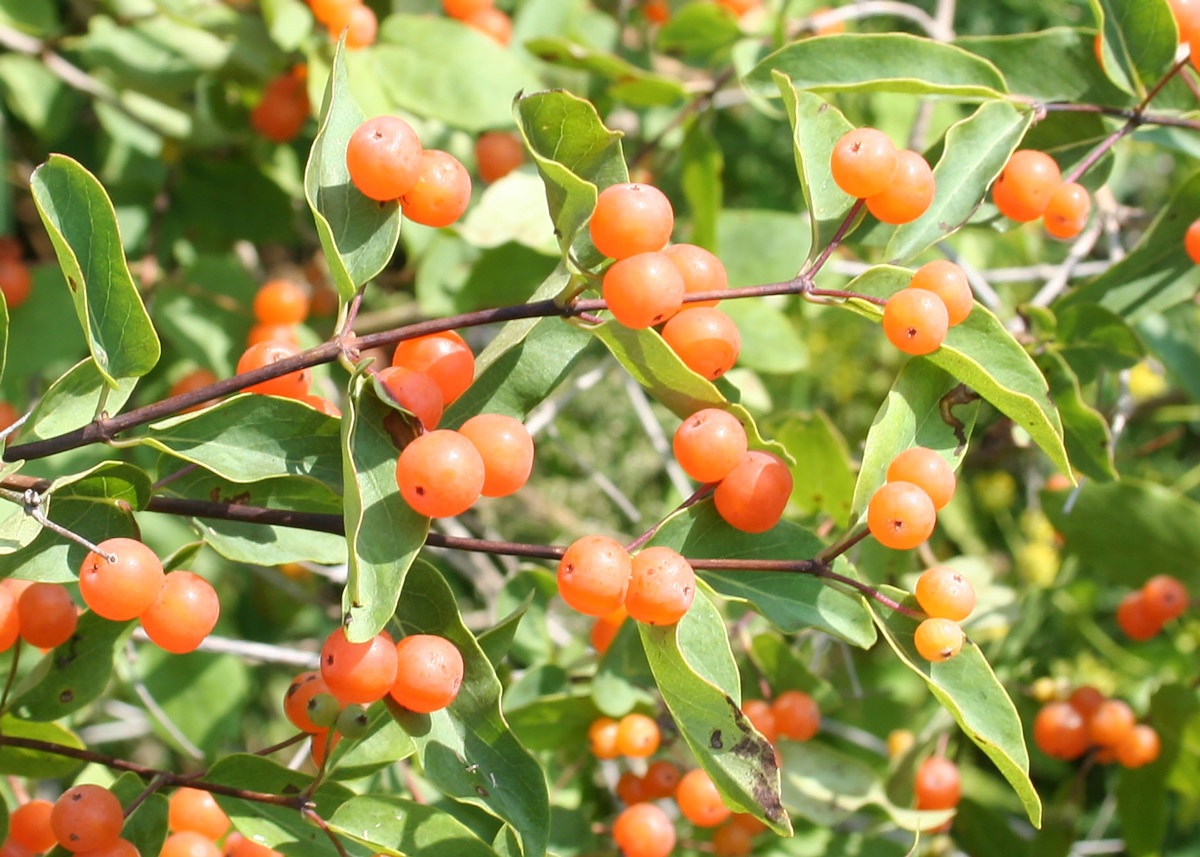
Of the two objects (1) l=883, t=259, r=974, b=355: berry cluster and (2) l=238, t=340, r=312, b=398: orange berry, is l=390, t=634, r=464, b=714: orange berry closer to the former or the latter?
(2) l=238, t=340, r=312, b=398: orange berry

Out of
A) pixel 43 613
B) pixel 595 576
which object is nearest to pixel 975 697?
pixel 595 576

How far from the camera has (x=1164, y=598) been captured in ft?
7.10

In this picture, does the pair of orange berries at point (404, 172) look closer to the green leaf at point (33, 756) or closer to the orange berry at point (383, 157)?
the orange berry at point (383, 157)

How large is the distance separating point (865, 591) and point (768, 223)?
52.5 inches

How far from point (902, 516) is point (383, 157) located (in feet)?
2.06

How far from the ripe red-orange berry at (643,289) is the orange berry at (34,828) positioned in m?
0.98

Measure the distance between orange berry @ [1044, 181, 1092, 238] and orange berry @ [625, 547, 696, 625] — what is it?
0.80 metres

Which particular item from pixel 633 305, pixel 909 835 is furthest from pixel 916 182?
pixel 909 835

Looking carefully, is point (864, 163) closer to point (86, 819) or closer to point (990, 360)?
point (990, 360)

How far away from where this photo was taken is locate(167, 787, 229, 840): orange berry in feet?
4.89

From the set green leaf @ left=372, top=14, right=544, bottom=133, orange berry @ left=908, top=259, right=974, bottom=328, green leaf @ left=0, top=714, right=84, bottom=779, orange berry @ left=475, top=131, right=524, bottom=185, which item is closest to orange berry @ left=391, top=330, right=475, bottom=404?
orange berry @ left=908, top=259, right=974, bottom=328

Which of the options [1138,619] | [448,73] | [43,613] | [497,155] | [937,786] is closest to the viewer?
[43,613]

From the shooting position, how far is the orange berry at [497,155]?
7.63 ft

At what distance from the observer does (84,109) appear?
278 cm
